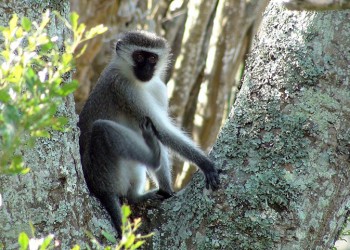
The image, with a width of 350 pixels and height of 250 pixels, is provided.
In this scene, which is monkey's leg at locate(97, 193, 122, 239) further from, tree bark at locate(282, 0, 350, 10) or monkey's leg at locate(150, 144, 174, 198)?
tree bark at locate(282, 0, 350, 10)

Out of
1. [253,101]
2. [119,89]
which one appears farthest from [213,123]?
[253,101]

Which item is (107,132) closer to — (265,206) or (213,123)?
(265,206)

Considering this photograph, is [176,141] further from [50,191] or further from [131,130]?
[50,191]

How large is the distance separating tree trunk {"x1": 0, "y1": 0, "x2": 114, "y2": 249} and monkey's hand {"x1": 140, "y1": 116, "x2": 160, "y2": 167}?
1228mm

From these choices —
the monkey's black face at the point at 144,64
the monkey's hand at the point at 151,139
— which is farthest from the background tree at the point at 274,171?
the monkey's black face at the point at 144,64

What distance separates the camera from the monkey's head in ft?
16.3

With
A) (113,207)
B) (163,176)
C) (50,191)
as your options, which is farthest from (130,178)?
(50,191)

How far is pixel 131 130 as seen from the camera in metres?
4.69

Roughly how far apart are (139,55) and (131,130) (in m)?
0.63

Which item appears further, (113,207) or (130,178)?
→ (130,178)

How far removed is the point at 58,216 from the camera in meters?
3.08

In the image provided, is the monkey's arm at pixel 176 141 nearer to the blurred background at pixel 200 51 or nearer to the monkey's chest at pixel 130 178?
the monkey's chest at pixel 130 178

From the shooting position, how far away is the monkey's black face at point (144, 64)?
4938 millimetres

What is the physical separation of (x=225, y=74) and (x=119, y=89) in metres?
3.17
